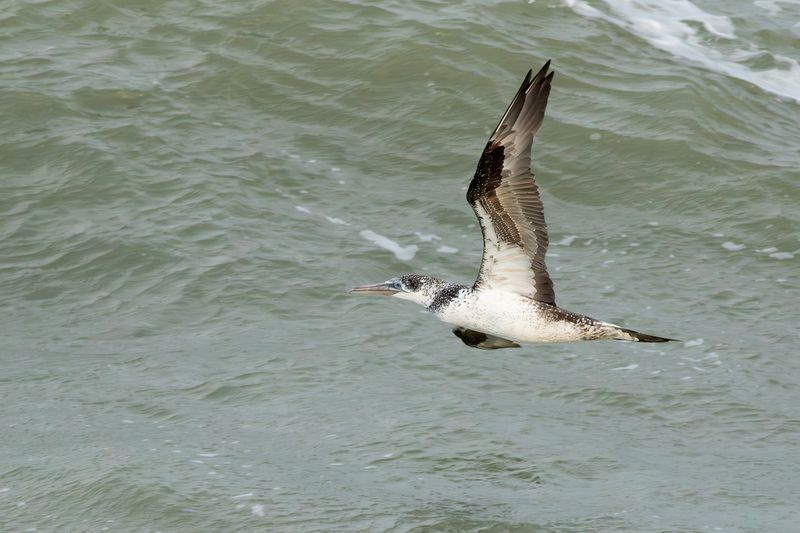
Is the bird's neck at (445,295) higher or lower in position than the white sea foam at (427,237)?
higher

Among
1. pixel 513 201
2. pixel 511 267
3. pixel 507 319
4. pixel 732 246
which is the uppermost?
pixel 513 201

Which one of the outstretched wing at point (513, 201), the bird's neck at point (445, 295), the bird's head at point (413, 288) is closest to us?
the outstretched wing at point (513, 201)

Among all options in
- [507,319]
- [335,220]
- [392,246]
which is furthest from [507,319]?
[335,220]

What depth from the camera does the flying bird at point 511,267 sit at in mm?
7859

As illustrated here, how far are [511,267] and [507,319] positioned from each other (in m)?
0.34

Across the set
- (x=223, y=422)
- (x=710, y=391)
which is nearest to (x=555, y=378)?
(x=710, y=391)

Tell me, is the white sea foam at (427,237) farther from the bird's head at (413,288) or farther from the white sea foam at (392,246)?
the bird's head at (413,288)

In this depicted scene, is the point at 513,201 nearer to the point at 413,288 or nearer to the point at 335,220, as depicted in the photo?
the point at 413,288

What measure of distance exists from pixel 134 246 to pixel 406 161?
132 inches

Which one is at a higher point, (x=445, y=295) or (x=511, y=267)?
(x=511, y=267)

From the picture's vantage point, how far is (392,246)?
12859mm

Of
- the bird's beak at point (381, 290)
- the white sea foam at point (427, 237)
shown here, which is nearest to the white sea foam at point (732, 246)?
the white sea foam at point (427, 237)

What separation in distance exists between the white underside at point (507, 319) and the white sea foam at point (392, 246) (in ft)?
14.0

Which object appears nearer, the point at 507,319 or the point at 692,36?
the point at 507,319
